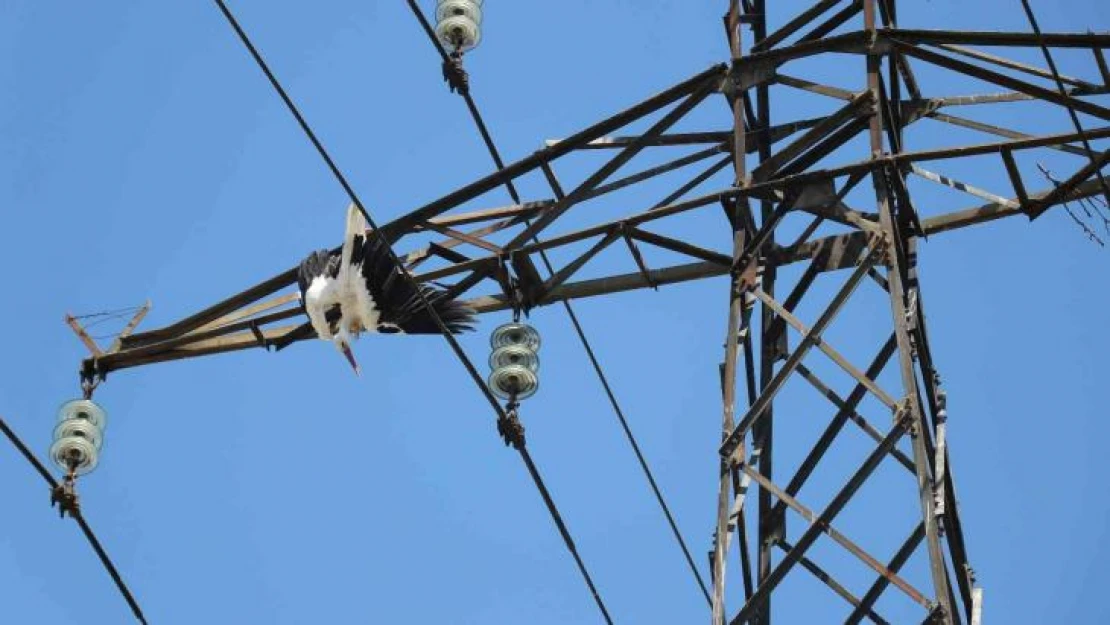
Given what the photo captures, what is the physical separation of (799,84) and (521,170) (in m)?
2.30

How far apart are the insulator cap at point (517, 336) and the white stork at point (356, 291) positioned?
0.74 metres

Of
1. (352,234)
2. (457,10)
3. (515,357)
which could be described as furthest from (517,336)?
(457,10)

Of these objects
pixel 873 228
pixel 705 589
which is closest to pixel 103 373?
pixel 705 589

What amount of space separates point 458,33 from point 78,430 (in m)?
4.67

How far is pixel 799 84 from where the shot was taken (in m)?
20.7

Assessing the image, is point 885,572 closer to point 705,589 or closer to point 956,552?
point 956,552

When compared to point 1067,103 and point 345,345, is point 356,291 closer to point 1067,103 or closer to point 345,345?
point 345,345

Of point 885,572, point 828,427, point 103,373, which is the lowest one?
point 885,572

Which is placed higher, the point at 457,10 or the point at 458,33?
the point at 457,10

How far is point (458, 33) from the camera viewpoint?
22.0m

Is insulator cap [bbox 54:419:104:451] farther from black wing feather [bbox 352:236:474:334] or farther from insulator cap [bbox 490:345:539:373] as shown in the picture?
insulator cap [bbox 490:345:539:373]

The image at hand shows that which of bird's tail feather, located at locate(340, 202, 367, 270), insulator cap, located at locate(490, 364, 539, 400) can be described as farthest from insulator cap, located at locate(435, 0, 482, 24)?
insulator cap, located at locate(490, 364, 539, 400)

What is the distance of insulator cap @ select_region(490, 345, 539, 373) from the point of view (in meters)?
20.6

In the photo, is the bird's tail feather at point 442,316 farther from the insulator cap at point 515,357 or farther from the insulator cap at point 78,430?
the insulator cap at point 78,430
